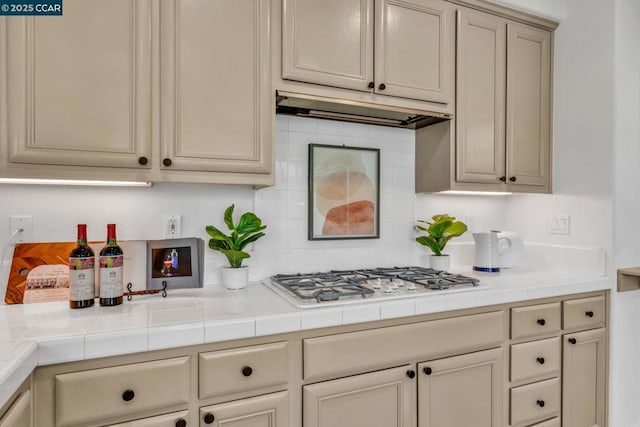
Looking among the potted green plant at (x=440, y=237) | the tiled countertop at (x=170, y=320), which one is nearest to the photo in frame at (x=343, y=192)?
the potted green plant at (x=440, y=237)

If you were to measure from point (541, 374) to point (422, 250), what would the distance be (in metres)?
0.86

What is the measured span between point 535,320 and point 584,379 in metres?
0.55

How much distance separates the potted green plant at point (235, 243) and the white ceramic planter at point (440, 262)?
1.06 metres

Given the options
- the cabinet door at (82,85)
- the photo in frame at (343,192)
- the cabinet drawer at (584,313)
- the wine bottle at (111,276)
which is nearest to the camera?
the cabinet door at (82,85)

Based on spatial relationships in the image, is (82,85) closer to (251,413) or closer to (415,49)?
(251,413)

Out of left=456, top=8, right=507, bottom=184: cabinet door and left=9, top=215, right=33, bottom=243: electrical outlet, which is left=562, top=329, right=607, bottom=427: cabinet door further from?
left=9, top=215, right=33, bottom=243: electrical outlet

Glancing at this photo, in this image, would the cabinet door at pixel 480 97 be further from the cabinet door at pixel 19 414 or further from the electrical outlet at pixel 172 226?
the cabinet door at pixel 19 414

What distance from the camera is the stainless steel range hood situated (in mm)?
1723

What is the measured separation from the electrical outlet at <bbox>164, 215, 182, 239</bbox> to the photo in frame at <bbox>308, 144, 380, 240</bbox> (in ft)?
2.14

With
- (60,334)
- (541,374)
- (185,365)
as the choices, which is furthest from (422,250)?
(60,334)

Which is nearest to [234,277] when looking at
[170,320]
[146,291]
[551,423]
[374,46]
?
[146,291]

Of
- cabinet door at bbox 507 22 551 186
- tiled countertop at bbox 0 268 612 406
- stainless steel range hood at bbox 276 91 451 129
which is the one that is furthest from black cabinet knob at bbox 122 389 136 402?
cabinet door at bbox 507 22 551 186

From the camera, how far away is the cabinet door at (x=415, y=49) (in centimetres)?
180

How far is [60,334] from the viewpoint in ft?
3.47
